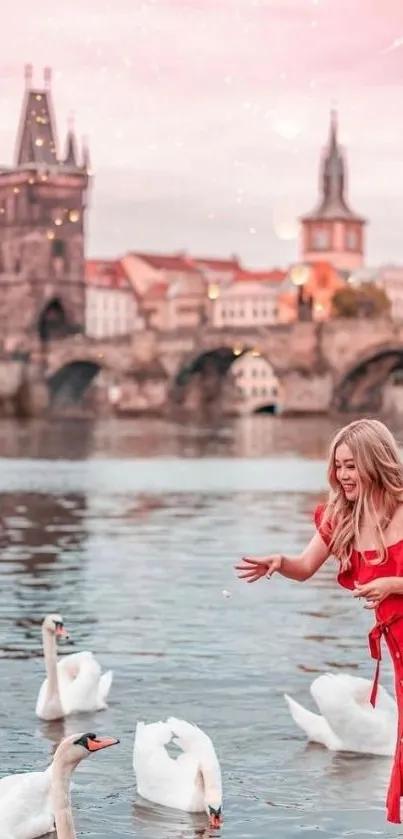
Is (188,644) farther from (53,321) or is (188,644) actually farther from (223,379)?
(53,321)

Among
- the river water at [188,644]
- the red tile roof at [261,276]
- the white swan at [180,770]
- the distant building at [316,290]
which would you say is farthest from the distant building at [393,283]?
the white swan at [180,770]

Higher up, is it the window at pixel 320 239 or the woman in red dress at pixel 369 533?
the window at pixel 320 239

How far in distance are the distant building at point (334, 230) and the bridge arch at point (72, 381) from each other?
5376 centimetres

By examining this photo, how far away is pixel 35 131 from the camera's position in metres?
128

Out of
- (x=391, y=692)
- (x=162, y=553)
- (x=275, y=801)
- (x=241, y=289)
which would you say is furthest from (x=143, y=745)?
(x=241, y=289)

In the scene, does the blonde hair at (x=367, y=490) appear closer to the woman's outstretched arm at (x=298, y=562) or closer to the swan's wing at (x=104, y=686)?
the woman's outstretched arm at (x=298, y=562)

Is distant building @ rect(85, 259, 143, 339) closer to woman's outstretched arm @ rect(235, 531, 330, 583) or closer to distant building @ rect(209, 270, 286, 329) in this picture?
distant building @ rect(209, 270, 286, 329)

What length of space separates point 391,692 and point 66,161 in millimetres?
119598

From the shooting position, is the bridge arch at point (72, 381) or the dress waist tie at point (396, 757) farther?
the bridge arch at point (72, 381)

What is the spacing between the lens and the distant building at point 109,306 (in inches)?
6309

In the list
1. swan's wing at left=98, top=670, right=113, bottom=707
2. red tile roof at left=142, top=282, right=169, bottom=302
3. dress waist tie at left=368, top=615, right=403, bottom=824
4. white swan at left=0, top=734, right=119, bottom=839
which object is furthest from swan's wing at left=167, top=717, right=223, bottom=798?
red tile roof at left=142, top=282, right=169, bottom=302

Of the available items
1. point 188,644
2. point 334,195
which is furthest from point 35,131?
point 188,644

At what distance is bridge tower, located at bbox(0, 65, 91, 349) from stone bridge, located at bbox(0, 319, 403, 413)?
4542mm

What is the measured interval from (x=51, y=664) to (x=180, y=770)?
2162mm
